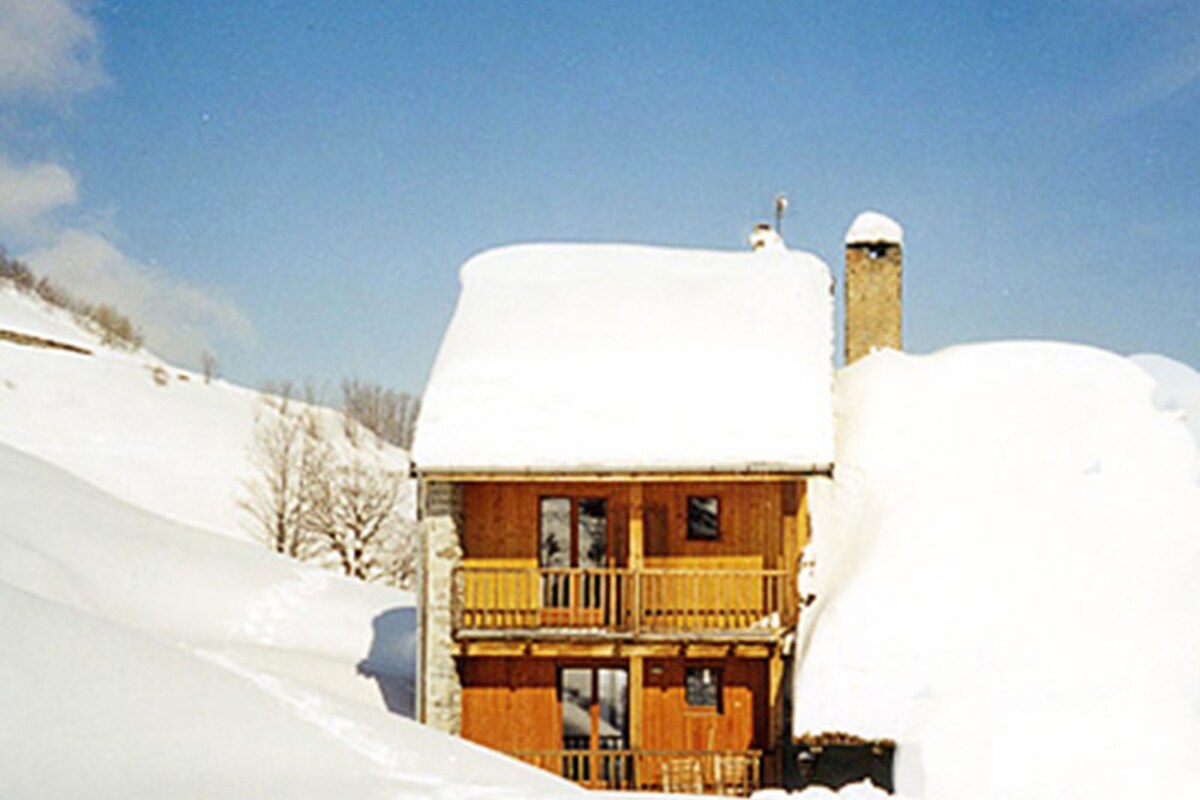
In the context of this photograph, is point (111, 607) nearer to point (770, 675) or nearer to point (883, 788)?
point (770, 675)

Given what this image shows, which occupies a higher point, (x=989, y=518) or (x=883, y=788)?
(x=989, y=518)

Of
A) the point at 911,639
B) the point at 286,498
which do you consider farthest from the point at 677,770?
the point at 286,498

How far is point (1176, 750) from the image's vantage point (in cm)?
1425

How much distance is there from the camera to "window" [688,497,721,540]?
1792 centimetres

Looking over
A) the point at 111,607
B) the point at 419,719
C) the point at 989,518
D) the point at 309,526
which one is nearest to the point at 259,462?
the point at 309,526

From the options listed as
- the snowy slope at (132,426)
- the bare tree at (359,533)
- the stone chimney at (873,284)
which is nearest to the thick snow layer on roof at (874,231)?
the stone chimney at (873,284)

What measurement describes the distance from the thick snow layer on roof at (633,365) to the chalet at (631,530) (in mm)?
38

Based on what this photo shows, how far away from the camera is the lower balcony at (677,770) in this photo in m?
17.2

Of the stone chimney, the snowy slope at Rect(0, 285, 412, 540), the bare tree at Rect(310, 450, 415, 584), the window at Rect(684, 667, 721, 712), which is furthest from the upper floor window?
the snowy slope at Rect(0, 285, 412, 540)

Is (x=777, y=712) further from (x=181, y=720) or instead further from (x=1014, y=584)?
(x=181, y=720)

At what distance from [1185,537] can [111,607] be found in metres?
18.8

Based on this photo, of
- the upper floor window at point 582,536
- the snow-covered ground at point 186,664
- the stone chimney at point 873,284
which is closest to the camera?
the snow-covered ground at point 186,664

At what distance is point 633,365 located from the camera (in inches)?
727

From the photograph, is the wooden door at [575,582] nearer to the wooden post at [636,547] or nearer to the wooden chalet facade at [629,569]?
the wooden chalet facade at [629,569]
